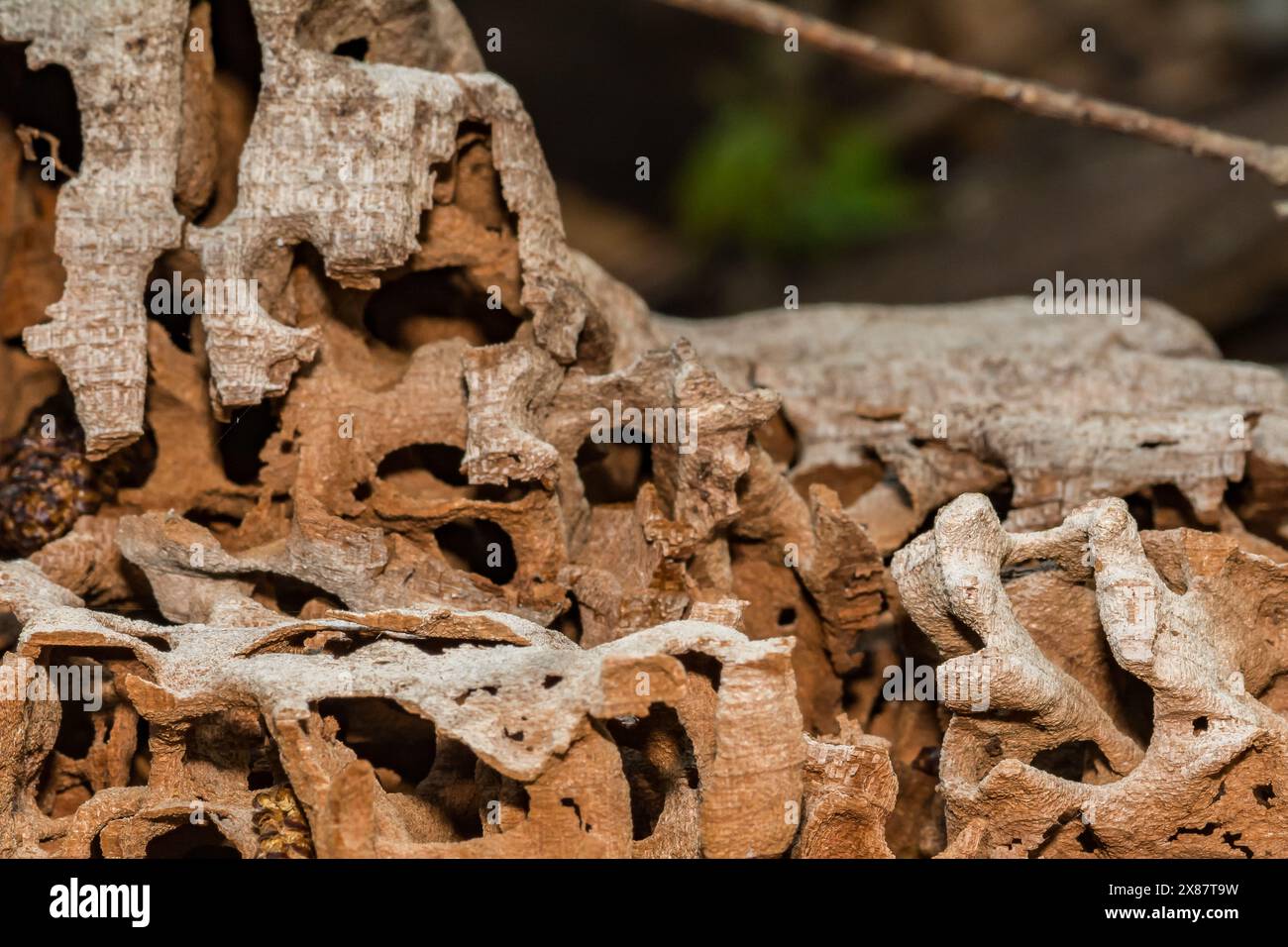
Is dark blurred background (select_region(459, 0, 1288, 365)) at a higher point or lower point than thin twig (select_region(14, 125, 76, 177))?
higher

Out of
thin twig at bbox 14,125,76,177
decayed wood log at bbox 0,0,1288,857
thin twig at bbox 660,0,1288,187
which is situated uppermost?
thin twig at bbox 660,0,1288,187

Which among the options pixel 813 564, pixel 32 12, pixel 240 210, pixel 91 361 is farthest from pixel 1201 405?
pixel 32 12

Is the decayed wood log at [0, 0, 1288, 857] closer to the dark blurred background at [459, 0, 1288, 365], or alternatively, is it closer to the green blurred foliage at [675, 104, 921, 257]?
the dark blurred background at [459, 0, 1288, 365]

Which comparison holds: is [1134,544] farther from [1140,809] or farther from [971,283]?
[971,283]

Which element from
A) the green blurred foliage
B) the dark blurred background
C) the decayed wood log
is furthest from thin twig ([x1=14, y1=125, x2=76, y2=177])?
the green blurred foliage

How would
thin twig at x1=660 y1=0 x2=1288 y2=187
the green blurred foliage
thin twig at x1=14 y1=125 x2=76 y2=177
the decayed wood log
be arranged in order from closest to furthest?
the decayed wood log
thin twig at x1=14 y1=125 x2=76 y2=177
thin twig at x1=660 y1=0 x2=1288 y2=187
the green blurred foliage

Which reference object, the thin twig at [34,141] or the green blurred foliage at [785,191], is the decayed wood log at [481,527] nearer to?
the thin twig at [34,141]
